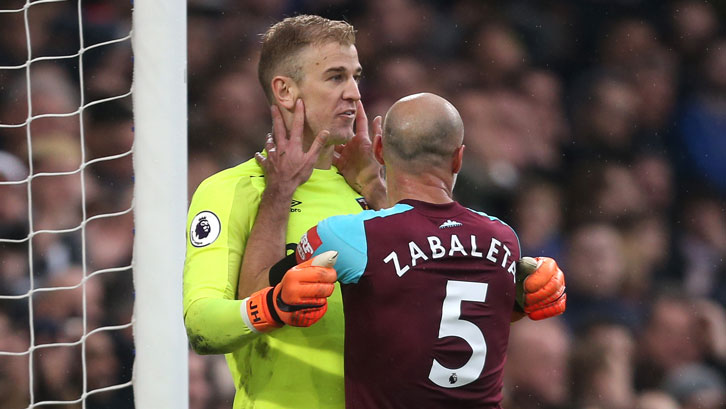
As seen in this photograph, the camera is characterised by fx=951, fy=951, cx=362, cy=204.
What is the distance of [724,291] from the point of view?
5598 mm

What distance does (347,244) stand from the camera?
6.54 ft

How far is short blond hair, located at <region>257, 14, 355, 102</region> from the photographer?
8.45ft

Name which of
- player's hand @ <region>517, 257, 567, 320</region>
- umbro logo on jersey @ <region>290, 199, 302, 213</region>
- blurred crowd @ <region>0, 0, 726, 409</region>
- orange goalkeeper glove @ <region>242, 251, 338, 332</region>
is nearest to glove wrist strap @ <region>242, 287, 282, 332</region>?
orange goalkeeper glove @ <region>242, 251, 338, 332</region>

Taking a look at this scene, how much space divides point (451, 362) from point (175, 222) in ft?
3.18

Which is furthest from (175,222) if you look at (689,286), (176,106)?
(689,286)

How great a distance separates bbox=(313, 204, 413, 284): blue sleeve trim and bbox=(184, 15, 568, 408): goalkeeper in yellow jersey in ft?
0.24

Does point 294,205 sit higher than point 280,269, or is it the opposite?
point 294,205

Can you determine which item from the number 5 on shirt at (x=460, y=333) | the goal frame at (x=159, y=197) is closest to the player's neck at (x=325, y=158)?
the goal frame at (x=159, y=197)

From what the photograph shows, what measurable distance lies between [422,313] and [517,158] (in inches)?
142

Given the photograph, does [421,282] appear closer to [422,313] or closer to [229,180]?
[422,313]

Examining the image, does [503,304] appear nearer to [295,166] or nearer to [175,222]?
[295,166]

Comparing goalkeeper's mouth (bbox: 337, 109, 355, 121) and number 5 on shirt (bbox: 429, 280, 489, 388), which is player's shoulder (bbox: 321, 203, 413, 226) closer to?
number 5 on shirt (bbox: 429, 280, 489, 388)

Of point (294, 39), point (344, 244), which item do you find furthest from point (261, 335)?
point (294, 39)

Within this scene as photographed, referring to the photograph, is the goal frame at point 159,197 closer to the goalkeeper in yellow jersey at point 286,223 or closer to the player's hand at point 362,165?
the goalkeeper in yellow jersey at point 286,223
